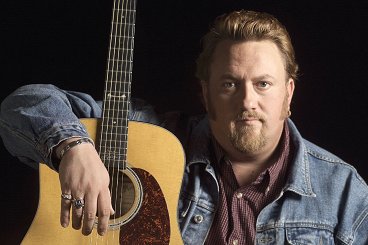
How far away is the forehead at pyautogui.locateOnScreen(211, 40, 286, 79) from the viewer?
2115mm

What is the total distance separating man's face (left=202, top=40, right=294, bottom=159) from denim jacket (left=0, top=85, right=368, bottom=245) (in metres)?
0.13

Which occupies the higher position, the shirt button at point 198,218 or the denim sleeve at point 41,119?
the denim sleeve at point 41,119

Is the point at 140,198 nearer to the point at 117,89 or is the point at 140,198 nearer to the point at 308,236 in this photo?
the point at 117,89

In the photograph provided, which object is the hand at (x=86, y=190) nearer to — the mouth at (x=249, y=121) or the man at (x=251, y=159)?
the man at (x=251, y=159)

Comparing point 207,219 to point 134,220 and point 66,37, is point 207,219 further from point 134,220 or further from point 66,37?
point 66,37

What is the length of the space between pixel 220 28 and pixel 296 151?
17.8 inches

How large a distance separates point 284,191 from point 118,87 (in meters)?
0.59

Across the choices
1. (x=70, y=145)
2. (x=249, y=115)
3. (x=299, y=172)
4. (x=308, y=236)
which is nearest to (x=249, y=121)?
(x=249, y=115)

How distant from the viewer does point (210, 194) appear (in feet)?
7.16

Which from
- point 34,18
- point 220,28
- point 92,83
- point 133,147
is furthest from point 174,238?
point 34,18

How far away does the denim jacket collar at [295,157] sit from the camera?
7.07 feet

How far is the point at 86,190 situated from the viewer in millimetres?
1731

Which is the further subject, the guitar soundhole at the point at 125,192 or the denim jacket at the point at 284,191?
the denim jacket at the point at 284,191

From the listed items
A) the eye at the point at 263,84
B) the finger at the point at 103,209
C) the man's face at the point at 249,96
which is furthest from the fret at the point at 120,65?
the finger at the point at 103,209
